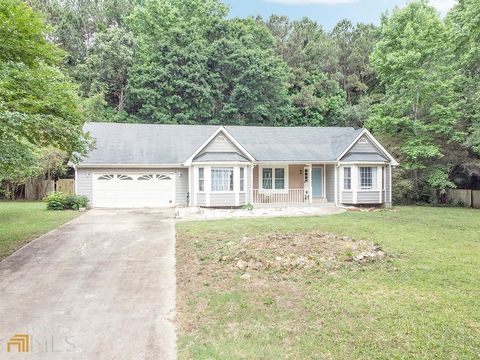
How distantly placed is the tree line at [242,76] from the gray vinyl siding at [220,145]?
6802 millimetres

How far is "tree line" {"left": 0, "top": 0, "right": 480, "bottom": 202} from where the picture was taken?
9.23 metres

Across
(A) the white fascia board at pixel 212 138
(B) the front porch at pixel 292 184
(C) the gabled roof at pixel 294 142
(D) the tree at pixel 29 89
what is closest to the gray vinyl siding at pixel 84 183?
(A) the white fascia board at pixel 212 138

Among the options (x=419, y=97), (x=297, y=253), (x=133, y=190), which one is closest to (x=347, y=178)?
(x=419, y=97)

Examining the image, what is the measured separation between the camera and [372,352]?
4.04m

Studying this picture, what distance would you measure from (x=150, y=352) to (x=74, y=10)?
46.0 m

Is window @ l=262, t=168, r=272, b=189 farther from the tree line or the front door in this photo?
the tree line

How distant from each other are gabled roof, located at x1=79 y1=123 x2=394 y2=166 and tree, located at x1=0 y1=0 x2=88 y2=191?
28.5 feet

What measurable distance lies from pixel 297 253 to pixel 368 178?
12.9 metres

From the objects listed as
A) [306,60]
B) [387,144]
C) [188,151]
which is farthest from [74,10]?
[387,144]

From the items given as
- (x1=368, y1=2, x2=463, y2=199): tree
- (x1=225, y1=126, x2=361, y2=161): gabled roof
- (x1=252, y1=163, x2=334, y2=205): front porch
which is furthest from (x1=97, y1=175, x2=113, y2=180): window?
(x1=368, y1=2, x2=463, y2=199): tree

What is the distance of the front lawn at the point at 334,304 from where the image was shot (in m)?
4.17

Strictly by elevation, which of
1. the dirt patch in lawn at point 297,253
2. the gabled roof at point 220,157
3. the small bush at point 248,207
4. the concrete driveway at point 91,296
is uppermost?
the gabled roof at point 220,157

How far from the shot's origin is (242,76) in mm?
31812

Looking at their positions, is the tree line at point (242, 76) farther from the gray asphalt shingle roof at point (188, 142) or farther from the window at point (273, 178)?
the window at point (273, 178)
